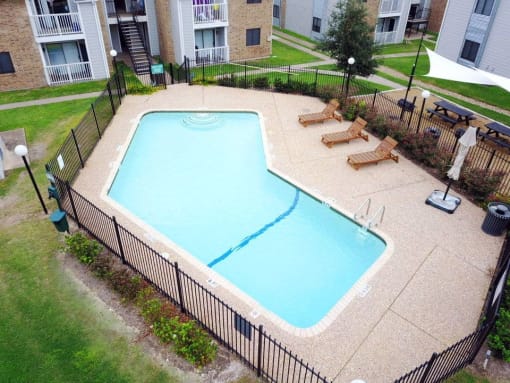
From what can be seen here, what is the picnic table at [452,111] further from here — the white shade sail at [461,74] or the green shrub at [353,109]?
the green shrub at [353,109]

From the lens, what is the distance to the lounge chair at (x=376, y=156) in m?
15.4

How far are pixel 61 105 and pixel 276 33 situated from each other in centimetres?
2423

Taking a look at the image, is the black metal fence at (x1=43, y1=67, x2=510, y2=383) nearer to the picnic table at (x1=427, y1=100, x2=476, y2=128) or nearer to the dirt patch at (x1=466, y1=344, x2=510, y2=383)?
the dirt patch at (x1=466, y1=344, x2=510, y2=383)

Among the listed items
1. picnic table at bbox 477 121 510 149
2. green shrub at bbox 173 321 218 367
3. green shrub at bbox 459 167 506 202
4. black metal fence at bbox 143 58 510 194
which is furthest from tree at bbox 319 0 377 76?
green shrub at bbox 173 321 218 367

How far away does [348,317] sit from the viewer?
9.41m

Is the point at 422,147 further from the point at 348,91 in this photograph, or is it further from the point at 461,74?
the point at 348,91

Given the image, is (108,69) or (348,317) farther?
(108,69)

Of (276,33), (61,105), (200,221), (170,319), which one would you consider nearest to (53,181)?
(200,221)

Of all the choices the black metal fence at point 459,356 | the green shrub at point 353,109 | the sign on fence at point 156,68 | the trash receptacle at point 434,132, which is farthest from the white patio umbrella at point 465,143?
the sign on fence at point 156,68

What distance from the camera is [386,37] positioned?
35.6 meters

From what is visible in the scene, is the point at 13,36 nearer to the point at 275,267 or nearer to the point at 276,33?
the point at 275,267

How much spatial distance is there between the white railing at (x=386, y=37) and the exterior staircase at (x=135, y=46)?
21045 mm

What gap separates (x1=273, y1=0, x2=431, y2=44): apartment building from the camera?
111 feet

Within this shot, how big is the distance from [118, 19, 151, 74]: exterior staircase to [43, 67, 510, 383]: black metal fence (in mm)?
10979
